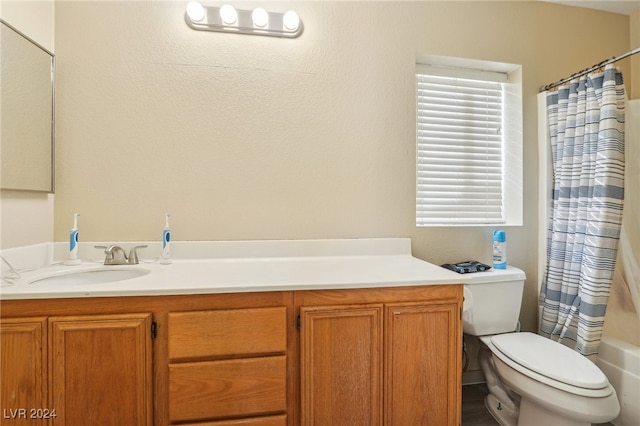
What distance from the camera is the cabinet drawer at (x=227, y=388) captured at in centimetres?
107

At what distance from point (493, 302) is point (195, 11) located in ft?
6.97

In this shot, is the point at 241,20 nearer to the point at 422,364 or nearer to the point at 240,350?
the point at 240,350

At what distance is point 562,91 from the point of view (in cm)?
176

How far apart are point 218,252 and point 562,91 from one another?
2.10 m

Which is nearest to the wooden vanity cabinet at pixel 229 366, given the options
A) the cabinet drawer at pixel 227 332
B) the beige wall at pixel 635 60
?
the cabinet drawer at pixel 227 332

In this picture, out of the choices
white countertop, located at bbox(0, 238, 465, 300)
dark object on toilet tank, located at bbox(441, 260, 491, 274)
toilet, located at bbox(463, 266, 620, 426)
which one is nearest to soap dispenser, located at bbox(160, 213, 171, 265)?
white countertop, located at bbox(0, 238, 465, 300)

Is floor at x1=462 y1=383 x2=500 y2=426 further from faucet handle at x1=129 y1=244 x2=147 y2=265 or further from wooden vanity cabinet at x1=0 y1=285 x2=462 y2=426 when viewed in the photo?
faucet handle at x1=129 y1=244 x2=147 y2=265

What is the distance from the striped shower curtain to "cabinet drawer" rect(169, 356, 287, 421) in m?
1.53

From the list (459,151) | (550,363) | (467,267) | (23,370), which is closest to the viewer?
(23,370)

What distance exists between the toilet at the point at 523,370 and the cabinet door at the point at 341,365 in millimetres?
462

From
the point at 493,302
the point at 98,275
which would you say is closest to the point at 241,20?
the point at 98,275

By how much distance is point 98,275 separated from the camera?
1.40 meters

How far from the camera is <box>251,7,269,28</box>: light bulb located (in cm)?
156

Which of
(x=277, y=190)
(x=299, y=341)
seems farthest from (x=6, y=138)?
(x=299, y=341)
